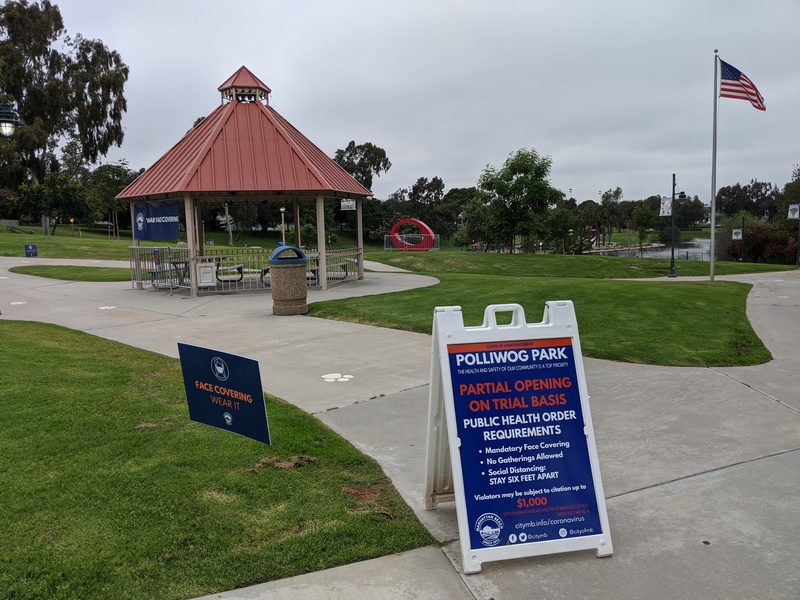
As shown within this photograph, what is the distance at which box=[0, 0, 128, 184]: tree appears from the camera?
2174 inches

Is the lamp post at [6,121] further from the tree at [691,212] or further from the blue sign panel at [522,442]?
the tree at [691,212]

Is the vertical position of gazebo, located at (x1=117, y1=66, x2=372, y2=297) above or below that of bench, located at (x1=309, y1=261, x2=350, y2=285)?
above

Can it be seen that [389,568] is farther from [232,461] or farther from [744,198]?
[744,198]

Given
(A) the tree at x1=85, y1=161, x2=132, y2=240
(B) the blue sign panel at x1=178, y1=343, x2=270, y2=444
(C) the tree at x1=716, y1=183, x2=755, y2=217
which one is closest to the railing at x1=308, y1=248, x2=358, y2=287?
(B) the blue sign panel at x1=178, y1=343, x2=270, y2=444

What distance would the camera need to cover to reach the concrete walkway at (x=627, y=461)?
3219 mm

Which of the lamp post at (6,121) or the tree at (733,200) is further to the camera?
the tree at (733,200)

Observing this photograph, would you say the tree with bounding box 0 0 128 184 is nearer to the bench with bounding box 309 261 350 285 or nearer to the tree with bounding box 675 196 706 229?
the bench with bounding box 309 261 350 285

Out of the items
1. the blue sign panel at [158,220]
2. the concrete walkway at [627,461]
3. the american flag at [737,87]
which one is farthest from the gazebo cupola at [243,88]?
the american flag at [737,87]

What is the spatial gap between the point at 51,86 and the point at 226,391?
212ft

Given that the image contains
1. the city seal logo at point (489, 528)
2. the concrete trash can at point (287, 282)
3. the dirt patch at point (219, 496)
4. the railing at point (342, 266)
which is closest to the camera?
the city seal logo at point (489, 528)

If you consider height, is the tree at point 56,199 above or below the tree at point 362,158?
below

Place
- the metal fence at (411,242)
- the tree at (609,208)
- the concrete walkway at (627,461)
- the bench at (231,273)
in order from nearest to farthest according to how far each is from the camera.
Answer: the concrete walkway at (627,461) < the bench at (231,273) < the metal fence at (411,242) < the tree at (609,208)

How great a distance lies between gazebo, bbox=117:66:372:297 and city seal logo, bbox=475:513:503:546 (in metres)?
13.8

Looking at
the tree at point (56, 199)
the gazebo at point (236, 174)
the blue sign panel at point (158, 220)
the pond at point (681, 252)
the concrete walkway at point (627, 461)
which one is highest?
the tree at point (56, 199)
